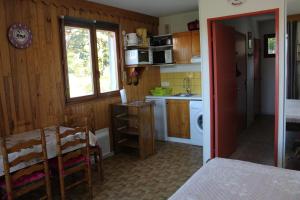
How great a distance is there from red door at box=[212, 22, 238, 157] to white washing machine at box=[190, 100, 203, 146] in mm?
595

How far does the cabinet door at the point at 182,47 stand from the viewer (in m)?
4.72

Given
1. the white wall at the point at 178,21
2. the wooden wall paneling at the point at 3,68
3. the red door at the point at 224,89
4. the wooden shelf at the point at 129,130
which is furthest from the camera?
the white wall at the point at 178,21

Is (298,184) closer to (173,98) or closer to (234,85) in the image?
(234,85)

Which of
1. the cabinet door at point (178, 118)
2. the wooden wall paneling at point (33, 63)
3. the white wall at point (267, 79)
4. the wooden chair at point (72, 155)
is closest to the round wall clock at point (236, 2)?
the cabinet door at point (178, 118)

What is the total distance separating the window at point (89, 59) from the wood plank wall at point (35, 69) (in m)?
0.14

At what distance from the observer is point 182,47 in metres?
4.78

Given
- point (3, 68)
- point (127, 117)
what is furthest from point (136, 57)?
point (3, 68)

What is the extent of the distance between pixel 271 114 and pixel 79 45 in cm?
499

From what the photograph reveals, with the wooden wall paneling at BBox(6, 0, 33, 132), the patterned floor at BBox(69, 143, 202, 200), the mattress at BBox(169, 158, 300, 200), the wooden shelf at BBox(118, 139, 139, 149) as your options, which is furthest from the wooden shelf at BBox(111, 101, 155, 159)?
the mattress at BBox(169, 158, 300, 200)

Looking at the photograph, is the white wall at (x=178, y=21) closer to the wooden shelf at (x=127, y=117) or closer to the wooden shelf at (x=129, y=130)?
the wooden shelf at (x=127, y=117)

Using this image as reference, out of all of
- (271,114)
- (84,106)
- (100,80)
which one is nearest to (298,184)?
(84,106)

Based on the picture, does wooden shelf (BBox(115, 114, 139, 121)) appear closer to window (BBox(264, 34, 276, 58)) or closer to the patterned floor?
the patterned floor

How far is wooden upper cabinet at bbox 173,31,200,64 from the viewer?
4.66 meters

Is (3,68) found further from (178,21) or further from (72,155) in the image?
(178,21)
